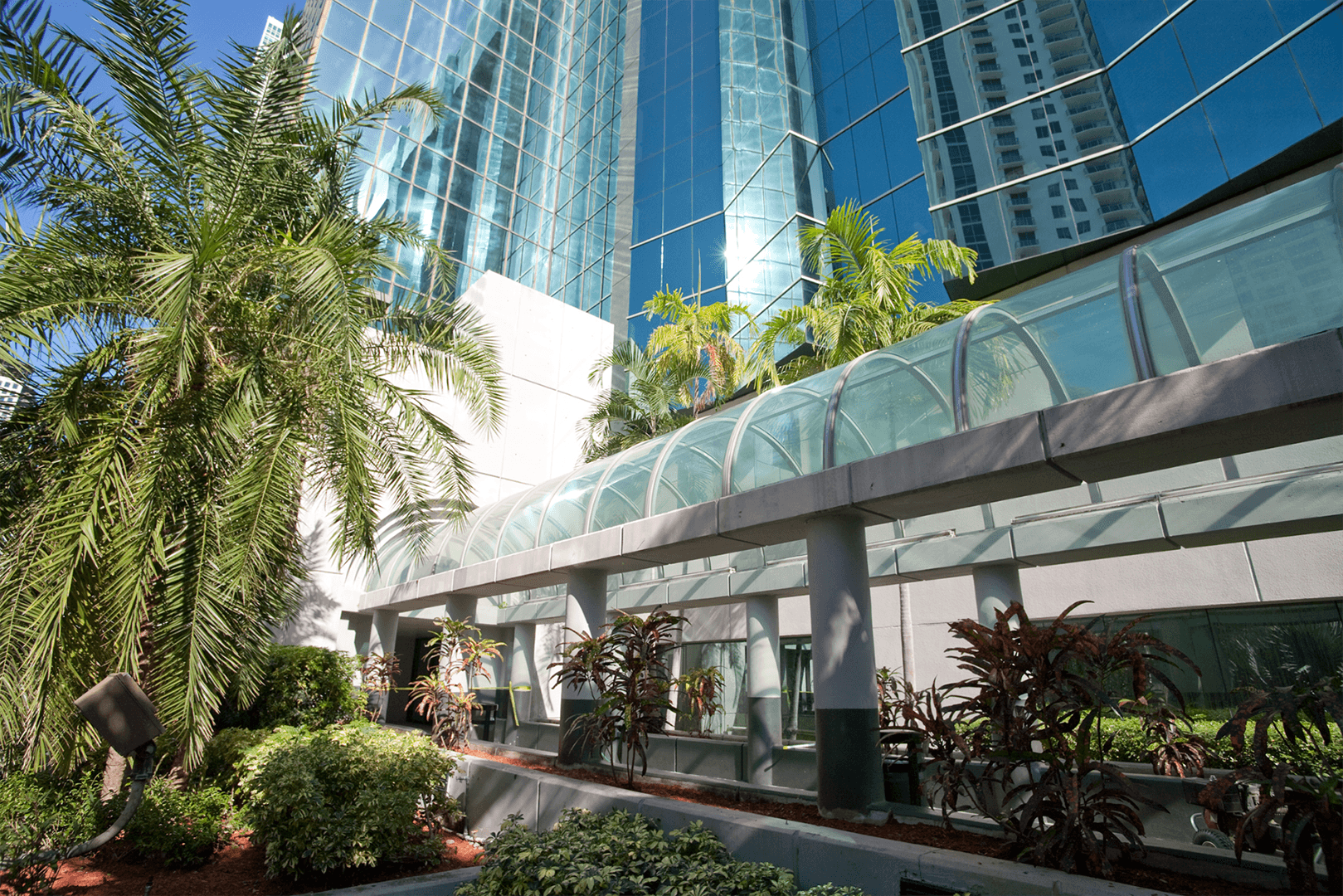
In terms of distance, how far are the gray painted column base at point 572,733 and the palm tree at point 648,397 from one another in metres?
9.31

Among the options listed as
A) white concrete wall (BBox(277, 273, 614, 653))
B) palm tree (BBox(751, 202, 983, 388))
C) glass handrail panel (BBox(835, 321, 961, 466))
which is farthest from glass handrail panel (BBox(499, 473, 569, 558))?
white concrete wall (BBox(277, 273, 614, 653))

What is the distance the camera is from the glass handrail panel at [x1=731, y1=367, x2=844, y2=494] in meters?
7.71

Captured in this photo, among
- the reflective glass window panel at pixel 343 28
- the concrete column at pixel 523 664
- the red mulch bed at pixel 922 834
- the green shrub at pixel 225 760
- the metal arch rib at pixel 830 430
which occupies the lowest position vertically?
the red mulch bed at pixel 922 834

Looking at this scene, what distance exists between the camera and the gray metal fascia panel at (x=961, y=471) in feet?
19.0

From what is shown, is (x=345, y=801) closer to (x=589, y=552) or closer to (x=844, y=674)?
(x=589, y=552)

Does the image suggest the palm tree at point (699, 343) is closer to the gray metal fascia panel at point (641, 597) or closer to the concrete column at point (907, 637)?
the gray metal fascia panel at point (641, 597)

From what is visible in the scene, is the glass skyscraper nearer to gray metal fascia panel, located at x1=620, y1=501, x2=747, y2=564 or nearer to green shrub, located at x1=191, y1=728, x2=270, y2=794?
gray metal fascia panel, located at x1=620, y1=501, x2=747, y2=564

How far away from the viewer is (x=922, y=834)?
5809 mm

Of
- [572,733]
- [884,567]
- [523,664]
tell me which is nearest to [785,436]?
[884,567]

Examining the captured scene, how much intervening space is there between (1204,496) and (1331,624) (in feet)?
14.3

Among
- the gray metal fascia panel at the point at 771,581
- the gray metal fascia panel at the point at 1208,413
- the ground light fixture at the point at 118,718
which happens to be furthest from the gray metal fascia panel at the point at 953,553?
the ground light fixture at the point at 118,718

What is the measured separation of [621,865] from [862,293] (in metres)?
10.4

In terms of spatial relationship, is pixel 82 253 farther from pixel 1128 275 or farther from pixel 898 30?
pixel 898 30

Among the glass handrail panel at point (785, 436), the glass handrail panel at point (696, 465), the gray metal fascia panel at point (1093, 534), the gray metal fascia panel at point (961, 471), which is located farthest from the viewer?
the gray metal fascia panel at point (1093, 534)
